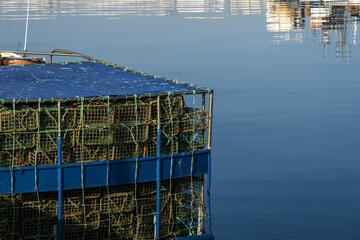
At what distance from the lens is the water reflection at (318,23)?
5903 centimetres

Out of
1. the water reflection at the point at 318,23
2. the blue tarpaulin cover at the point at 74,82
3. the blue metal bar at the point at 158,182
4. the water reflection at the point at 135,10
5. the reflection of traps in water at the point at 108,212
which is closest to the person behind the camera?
the reflection of traps in water at the point at 108,212

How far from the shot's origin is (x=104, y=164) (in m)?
14.1

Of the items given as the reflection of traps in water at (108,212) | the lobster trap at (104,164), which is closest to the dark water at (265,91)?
the reflection of traps in water at (108,212)

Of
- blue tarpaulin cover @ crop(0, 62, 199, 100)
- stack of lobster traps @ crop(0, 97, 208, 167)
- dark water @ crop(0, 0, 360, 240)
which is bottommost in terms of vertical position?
dark water @ crop(0, 0, 360, 240)

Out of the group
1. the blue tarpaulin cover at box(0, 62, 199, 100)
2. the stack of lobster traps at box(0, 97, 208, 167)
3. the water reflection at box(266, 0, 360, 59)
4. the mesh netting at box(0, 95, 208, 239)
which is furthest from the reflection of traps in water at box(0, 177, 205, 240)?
the water reflection at box(266, 0, 360, 59)

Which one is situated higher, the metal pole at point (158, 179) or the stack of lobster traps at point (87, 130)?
the stack of lobster traps at point (87, 130)

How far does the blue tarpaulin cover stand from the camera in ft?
48.2

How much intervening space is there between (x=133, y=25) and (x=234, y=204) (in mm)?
49694

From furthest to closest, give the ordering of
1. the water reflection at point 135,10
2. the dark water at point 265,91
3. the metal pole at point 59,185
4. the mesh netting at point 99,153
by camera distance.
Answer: the water reflection at point 135,10, the dark water at point 265,91, the mesh netting at point 99,153, the metal pole at point 59,185

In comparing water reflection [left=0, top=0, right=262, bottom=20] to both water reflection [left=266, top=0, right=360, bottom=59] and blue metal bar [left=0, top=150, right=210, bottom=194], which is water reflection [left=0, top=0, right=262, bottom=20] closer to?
water reflection [left=266, top=0, right=360, bottom=59]

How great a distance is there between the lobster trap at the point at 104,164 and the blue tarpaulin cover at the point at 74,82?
126 millimetres

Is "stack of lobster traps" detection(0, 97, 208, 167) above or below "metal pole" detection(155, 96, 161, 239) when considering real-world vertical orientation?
above

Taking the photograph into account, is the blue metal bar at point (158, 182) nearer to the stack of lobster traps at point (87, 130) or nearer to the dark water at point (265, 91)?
the stack of lobster traps at point (87, 130)

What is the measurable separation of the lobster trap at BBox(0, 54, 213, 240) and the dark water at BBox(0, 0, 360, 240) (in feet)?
13.4
